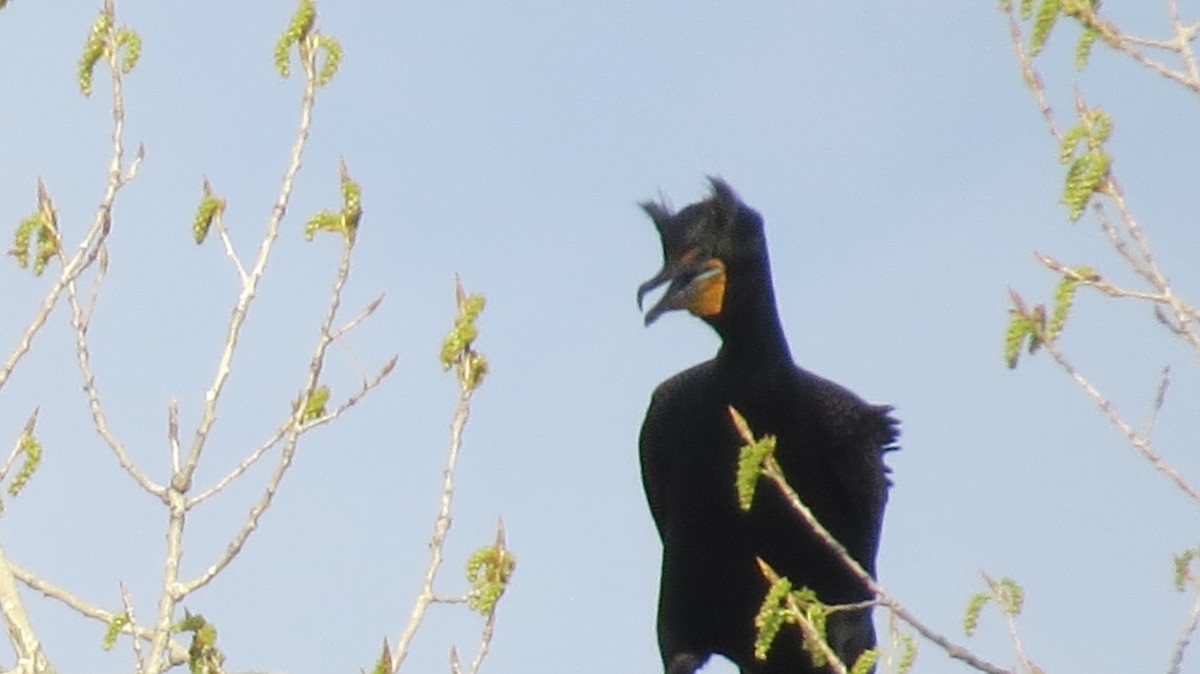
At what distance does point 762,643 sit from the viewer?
4.44 meters

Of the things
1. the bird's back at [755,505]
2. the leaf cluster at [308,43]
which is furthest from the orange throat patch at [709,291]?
the leaf cluster at [308,43]

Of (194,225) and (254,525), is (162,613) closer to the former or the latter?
(254,525)

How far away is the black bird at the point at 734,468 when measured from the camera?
7410mm

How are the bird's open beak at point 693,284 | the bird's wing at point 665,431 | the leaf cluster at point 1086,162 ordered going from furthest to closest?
the bird's wing at point 665,431 < the bird's open beak at point 693,284 < the leaf cluster at point 1086,162

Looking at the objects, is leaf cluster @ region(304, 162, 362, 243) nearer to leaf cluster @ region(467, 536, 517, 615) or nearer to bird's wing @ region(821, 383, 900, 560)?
leaf cluster @ region(467, 536, 517, 615)

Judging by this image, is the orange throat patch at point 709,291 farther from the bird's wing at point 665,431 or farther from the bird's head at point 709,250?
the bird's wing at point 665,431

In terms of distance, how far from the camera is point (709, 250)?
295 inches

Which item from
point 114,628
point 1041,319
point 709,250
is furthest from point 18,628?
point 709,250

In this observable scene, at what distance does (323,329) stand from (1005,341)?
1.46m

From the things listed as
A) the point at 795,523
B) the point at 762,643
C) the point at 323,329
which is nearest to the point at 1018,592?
the point at 762,643

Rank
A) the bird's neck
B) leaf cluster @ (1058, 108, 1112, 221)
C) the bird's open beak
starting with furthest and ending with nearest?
the bird's neck < the bird's open beak < leaf cluster @ (1058, 108, 1112, 221)

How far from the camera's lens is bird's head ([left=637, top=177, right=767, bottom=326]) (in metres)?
7.38

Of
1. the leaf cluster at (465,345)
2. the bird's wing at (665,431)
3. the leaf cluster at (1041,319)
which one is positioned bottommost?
the leaf cluster at (1041,319)

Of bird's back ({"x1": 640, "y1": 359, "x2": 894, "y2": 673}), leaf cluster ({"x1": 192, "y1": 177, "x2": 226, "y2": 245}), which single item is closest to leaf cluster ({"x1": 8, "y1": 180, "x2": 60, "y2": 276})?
leaf cluster ({"x1": 192, "y1": 177, "x2": 226, "y2": 245})
